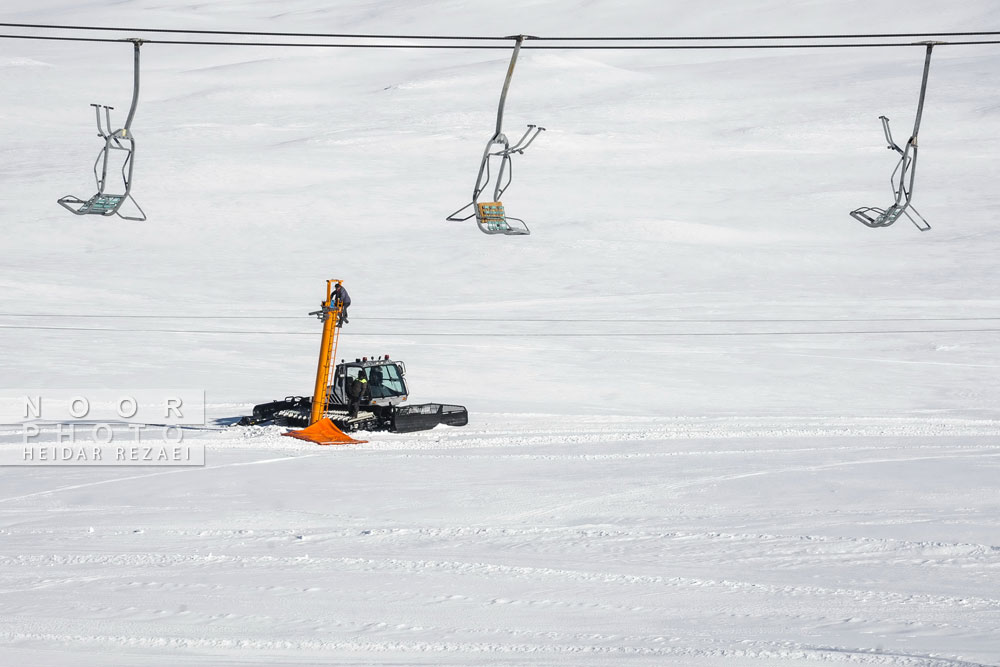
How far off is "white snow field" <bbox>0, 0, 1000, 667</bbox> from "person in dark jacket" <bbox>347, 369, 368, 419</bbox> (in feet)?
3.89

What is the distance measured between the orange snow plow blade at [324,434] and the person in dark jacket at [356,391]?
96 cm

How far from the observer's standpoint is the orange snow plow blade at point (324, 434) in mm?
16734

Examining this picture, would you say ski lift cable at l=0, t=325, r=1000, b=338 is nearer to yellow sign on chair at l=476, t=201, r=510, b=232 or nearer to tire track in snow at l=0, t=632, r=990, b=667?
yellow sign on chair at l=476, t=201, r=510, b=232

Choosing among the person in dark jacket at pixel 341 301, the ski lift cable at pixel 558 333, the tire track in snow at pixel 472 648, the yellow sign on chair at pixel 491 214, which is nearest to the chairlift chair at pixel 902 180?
the yellow sign on chair at pixel 491 214

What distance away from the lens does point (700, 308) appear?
31.9m

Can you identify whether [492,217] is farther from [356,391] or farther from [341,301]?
[356,391]

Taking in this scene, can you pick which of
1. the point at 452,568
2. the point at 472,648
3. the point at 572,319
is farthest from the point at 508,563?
the point at 572,319

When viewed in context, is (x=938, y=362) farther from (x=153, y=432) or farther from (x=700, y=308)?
(x=153, y=432)

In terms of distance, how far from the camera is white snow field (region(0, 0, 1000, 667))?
891 cm

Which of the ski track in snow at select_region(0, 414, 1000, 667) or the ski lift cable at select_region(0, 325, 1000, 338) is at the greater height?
the ski lift cable at select_region(0, 325, 1000, 338)

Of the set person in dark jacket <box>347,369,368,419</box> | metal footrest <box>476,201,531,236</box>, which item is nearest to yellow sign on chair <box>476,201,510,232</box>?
metal footrest <box>476,201,531,236</box>

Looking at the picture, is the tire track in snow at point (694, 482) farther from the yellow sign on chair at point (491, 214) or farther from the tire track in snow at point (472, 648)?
the tire track in snow at point (472, 648)

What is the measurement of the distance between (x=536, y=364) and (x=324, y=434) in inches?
350

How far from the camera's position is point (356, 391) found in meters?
18.1
